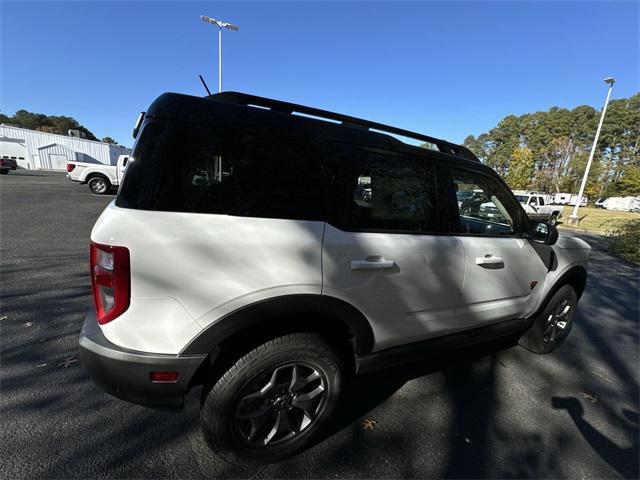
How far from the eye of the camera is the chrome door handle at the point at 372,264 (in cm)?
172

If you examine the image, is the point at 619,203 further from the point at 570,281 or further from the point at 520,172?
the point at 570,281

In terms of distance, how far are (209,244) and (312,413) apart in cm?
128

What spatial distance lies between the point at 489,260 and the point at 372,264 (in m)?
1.14

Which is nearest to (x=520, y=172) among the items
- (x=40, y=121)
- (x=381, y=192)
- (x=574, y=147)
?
(x=574, y=147)

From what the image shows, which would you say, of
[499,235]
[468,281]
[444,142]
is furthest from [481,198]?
[468,281]

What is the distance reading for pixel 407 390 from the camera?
2.55 meters

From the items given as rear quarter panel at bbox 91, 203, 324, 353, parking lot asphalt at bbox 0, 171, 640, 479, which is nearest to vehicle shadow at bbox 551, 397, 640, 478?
parking lot asphalt at bbox 0, 171, 640, 479

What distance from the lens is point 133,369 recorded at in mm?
1438

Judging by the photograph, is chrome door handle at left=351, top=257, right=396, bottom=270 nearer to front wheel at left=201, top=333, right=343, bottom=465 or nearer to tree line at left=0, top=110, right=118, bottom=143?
front wheel at left=201, top=333, right=343, bottom=465

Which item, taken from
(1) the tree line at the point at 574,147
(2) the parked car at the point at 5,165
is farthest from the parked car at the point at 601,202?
(2) the parked car at the point at 5,165

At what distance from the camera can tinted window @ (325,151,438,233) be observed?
1735mm

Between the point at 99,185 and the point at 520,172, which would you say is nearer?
the point at 99,185

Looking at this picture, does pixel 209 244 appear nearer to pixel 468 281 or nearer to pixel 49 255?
pixel 468 281

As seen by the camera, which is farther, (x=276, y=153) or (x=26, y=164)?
(x=26, y=164)
